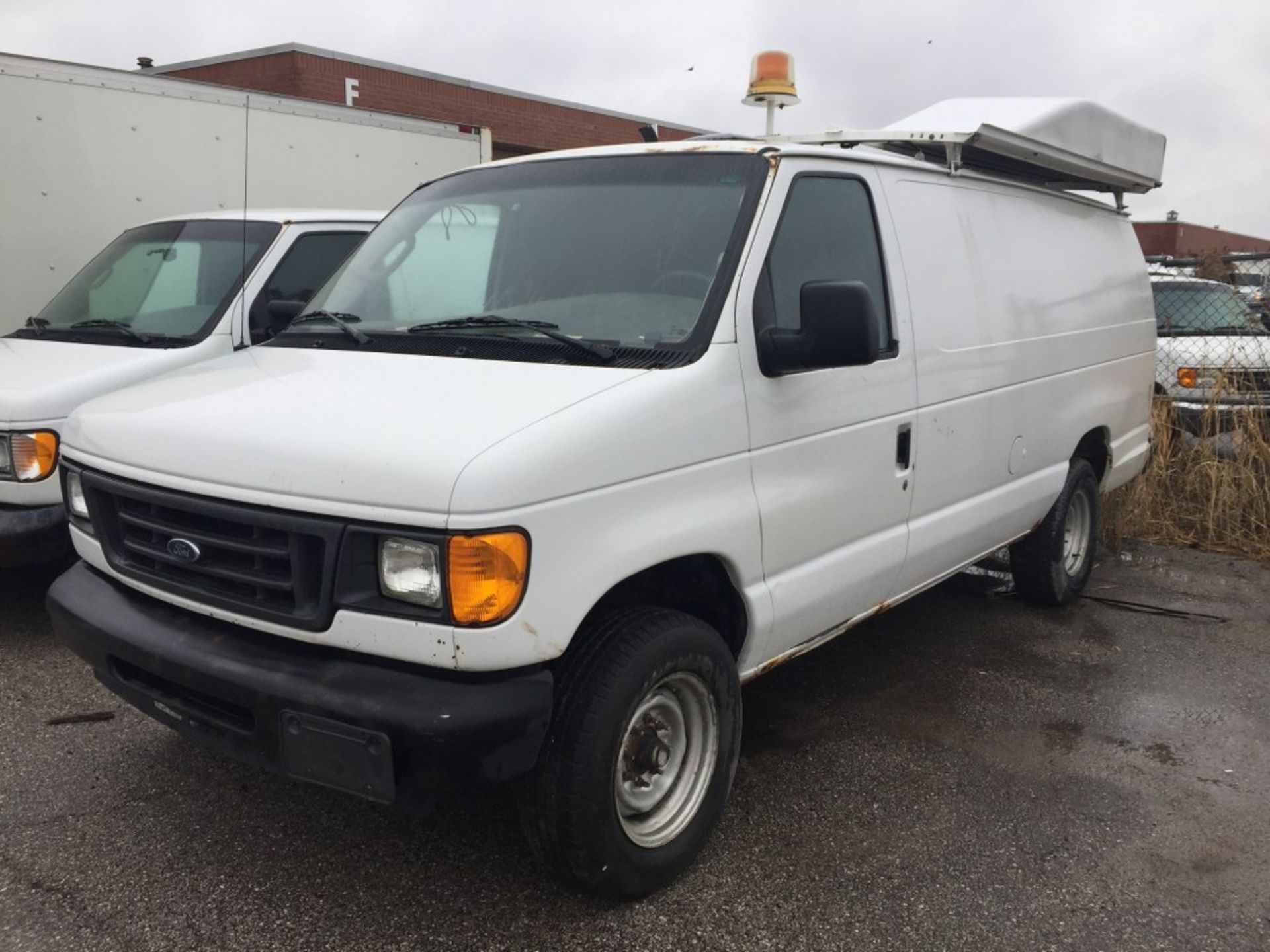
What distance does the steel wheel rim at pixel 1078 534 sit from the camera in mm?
5680

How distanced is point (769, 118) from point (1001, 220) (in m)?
1.15

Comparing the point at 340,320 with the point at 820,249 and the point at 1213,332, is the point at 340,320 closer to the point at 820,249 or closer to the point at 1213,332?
the point at 820,249

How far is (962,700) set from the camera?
178 inches

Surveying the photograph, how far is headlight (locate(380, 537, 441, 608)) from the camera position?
8.05 feet

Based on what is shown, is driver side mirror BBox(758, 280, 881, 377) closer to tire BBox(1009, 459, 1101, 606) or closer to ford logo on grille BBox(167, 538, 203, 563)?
ford logo on grille BBox(167, 538, 203, 563)

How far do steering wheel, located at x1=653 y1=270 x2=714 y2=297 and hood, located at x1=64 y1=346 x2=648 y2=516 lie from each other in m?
0.43

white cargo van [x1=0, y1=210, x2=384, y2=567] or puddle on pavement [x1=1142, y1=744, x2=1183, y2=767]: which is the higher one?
white cargo van [x1=0, y1=210, x2=384, y2=567]

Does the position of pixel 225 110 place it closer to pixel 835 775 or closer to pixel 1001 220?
pixel 1001 220

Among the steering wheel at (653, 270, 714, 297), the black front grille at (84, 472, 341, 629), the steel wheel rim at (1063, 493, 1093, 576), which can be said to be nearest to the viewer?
the black front grille at (84, 472, 341, 629)

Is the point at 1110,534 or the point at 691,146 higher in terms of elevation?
the point at 691,146

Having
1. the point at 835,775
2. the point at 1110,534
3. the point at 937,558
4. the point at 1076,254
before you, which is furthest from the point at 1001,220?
the point at 1110,534

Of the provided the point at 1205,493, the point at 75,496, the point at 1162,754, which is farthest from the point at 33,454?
the point at 1205,493

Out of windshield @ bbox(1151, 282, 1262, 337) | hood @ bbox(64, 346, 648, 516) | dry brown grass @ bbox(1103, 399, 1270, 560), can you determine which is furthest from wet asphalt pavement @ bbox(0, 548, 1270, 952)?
windshield @ bbox(1151, 282, 1262, 337)

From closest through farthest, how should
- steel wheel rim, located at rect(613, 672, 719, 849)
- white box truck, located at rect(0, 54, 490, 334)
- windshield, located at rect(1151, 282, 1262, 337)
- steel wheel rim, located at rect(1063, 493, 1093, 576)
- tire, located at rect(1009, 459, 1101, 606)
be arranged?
steel wheel rim, located at rect(613, 672, 719, 849), tire, located at rect(1009, 459, 1101, 606), steel wheel rim, located at rect(1063, 493, 1093, 576), white box truck, located at rect(0, 54, 490, 334), windshield, located at rect(1151, 282, 1262, 337)
